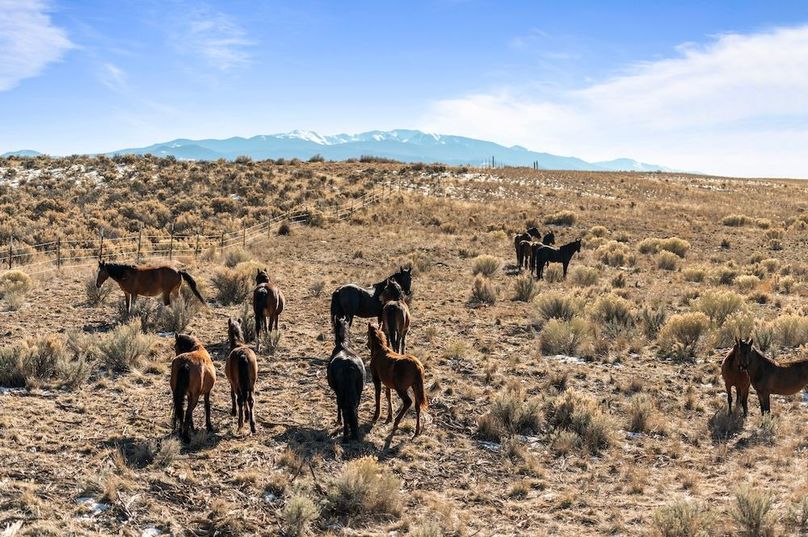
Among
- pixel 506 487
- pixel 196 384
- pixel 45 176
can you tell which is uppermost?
pixel 45 176

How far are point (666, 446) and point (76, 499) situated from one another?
7.83 meters

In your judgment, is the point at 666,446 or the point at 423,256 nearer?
the point at 666,446

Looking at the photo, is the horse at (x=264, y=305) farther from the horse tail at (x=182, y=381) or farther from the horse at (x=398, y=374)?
the horse tail at (x=182, y=381)

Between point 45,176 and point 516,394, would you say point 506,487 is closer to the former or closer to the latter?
point 516,394

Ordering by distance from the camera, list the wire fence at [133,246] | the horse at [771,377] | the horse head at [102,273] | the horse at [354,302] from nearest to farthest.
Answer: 1. the horse at [771,377]
2. the horse at [354,302]
3. the horse head at [102,273]
4. the wire fence at [133,246]

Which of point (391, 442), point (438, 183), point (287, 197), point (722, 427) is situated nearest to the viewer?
point (391, 442)

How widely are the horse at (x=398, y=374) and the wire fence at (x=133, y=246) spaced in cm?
1549

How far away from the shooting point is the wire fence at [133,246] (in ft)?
75.8

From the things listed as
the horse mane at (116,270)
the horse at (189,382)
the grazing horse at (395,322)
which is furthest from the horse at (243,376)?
the horse mane at (116,270)

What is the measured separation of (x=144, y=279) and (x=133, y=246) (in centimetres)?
1382

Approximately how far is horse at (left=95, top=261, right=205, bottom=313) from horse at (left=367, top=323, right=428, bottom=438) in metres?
7.47

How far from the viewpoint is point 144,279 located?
50.1ft

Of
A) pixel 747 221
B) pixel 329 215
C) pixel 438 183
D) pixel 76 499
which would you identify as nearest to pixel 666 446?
pixel 76 499

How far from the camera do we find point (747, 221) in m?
39.7
